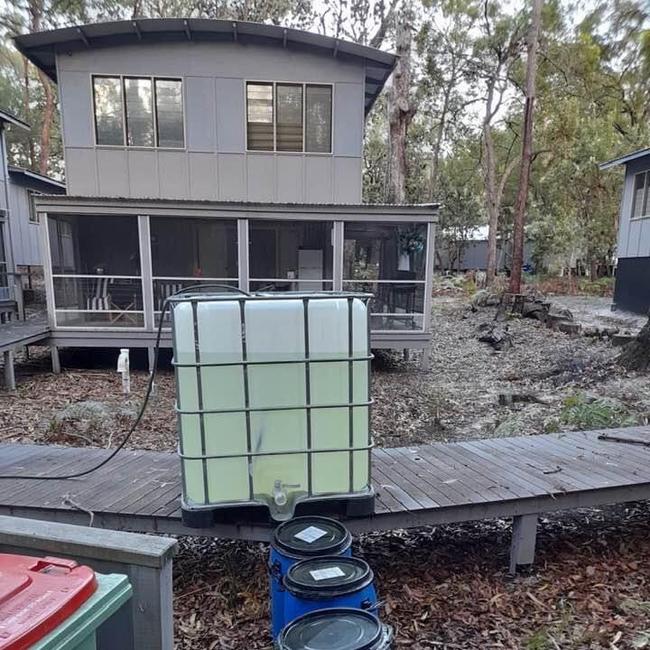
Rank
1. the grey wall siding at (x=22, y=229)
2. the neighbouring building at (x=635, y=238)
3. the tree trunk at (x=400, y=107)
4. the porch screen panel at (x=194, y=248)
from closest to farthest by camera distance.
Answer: the porch screen panel at (x=194, y=248), the neighbouring building at (x=635, y=238), the tree trunk at (x=400, y=107), the grey wall siding at (x=22, y=229)

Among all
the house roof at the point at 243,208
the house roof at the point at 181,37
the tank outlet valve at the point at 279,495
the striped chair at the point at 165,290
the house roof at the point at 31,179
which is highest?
the house roof at the point at 181,37

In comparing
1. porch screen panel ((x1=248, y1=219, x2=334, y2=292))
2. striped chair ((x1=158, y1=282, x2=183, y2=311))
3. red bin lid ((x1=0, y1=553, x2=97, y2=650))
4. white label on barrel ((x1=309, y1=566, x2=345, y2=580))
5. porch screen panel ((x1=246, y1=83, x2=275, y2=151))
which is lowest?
white label on barrel ((x1=309, y1=566, x2=345, y2=580))

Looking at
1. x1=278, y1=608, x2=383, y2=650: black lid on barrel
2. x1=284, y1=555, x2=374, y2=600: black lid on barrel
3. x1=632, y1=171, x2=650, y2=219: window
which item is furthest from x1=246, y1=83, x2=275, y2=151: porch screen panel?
x1=632, y1=171, x2=650, y2=219: window

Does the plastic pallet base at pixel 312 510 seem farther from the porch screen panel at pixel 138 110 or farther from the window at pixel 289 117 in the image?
the porch screen panel at pixel 138 110

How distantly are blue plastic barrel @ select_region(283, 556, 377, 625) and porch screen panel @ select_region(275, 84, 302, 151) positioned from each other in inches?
317

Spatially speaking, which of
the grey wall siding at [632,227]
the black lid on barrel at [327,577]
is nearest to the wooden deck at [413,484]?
the black lid on barrel at [327,577]

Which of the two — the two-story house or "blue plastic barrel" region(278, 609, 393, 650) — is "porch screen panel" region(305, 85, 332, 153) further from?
"blue plastic barrel" region(278, 609, 393, 650)

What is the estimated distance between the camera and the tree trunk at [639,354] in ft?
21.9

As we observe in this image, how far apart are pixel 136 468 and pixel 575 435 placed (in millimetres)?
3239

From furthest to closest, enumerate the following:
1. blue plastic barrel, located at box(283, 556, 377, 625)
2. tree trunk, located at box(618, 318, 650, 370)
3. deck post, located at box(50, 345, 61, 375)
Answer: deck post, located at box(50, 345, 61, 375) < tree trunk, located at box(618, 318, 650, 370) < blue plastic barrel, located at box(283, 556, 377, 625)

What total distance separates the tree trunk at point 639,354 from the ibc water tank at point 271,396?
5.95 m

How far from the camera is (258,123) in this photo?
8.66 metres

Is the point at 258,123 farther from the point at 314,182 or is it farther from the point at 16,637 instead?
the point at 16,637

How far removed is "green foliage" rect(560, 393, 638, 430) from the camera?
4.78 meters
